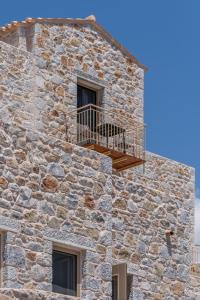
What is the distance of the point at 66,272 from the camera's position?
2453 cm

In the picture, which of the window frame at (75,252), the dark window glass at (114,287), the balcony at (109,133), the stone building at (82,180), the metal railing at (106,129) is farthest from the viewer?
the metal railing at (106,129)

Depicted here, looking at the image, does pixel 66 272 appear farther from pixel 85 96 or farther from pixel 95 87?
pixel 95 87

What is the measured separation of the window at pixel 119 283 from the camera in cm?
2620

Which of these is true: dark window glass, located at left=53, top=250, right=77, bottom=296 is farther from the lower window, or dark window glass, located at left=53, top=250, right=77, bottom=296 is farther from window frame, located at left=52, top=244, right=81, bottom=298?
the lower window

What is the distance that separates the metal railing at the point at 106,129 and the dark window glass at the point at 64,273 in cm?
571

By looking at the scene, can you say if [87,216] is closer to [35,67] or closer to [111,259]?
[111,259]

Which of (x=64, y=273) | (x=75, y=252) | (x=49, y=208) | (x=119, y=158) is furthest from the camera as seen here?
(x=119, y=158)

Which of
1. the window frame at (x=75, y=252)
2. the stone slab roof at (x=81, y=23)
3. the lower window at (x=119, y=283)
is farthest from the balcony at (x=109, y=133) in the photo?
the window frame at (x=75, y=252)

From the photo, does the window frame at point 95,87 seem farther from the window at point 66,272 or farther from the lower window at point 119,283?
the window at point 66,272

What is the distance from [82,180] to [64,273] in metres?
2.43

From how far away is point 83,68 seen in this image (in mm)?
31203

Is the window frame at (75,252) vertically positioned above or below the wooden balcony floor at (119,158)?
below

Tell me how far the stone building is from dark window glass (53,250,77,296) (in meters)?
0.03

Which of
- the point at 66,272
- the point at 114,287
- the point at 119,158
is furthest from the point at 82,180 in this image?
the point at 119,158
